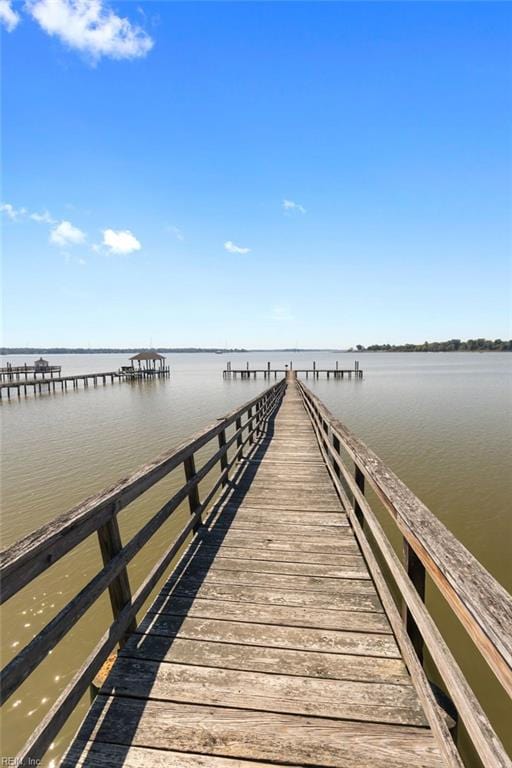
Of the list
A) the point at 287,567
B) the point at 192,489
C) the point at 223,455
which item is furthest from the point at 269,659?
the point at 223,455

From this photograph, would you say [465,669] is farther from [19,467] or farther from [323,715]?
[19,467]

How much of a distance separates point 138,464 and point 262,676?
10.5 metres

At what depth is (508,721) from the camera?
11.8 ft

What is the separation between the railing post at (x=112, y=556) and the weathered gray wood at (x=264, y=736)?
520 millimetres

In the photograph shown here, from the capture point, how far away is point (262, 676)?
7.42 ft

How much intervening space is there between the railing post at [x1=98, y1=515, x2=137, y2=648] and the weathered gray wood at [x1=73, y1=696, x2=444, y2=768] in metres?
0.52

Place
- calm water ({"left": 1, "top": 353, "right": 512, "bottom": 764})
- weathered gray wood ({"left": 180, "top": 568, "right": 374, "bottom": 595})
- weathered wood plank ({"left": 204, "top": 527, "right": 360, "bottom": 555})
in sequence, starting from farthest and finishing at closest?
calm water ({"left": 1, "top": 353, "right": 512, "bottom": 764}), weathered wood plank ({"left": 204, "top": 527, "right": 360, "bottom": 555}), weathered gray wood ({"left": 180, "top": 568, "right": 374, "bottom": 595})

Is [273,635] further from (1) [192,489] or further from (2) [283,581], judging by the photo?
(1) [192,489]

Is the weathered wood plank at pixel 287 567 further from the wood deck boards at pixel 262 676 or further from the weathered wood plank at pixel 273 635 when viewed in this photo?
the weathered wood plank at pixel 273 635

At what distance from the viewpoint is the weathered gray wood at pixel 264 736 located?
1.79 m

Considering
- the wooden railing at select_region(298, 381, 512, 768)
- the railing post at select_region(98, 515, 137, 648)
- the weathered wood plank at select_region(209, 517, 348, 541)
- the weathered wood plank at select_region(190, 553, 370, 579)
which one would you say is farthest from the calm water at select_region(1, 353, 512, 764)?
the wooden railing at select_region(298, 381, 512, 768)

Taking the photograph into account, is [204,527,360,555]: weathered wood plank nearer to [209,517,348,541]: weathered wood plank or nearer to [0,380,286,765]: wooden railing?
[209,517,348,541]: weathered wood plank

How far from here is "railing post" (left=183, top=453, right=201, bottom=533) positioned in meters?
3.95

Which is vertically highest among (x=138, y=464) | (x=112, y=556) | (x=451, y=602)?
(x=451, y=602)
